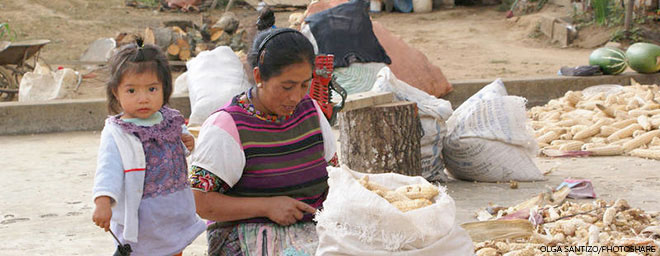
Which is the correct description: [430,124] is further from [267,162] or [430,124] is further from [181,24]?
[181,24]

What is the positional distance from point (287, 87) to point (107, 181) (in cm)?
63

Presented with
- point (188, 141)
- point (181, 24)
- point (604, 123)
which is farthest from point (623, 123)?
point (181, 24)

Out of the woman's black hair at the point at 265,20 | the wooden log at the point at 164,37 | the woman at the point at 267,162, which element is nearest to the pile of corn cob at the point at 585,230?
the woman at the point at 267,162

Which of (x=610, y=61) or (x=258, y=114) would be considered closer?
(x=258, y=114)

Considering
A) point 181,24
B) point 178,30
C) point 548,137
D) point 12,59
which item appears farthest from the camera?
point 181,24

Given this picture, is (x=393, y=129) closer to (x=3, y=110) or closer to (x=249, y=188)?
(x=249, y=188)

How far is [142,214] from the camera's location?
99.0 inches

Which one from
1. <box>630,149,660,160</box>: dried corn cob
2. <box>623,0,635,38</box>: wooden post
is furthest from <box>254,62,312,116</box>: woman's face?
<box>623,0,635,38</box>: wooden post

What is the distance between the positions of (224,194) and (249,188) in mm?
86

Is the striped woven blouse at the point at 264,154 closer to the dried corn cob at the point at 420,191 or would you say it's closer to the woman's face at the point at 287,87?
the woman's face at the point at 287,87

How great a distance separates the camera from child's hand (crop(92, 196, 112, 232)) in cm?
232

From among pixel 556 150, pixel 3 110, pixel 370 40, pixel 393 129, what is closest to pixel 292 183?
pixel 393 129

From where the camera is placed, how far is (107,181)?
2.39 meters

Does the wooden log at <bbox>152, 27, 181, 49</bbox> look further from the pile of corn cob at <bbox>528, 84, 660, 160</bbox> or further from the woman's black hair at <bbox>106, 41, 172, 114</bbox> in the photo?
the woman's black hair at <bbox>106, 41, 172, 114</bbox>
